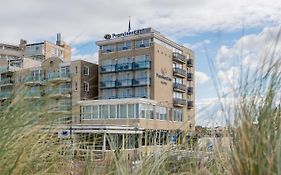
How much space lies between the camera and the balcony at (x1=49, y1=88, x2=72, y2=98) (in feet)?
10.2

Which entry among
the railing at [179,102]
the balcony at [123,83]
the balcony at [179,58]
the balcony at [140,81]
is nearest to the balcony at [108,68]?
the balcony at [123,83]

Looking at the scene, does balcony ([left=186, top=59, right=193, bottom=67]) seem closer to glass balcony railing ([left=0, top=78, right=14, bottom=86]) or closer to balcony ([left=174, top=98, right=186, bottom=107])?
balcony ([left=174, top=98, right=186, bottom=107])

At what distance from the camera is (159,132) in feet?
15.3

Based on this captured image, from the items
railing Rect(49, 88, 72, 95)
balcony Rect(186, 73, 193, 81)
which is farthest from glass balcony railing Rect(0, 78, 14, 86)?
balcony Rect(186, 73, 193, 81)

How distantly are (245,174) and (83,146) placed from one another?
205cm

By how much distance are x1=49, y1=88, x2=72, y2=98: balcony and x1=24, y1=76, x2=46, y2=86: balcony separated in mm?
193

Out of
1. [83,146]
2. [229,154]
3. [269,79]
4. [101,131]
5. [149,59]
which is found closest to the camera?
[229,154]

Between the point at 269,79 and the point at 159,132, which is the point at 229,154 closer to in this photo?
the point at 269,79

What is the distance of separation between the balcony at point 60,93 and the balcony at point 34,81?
0.63 feet

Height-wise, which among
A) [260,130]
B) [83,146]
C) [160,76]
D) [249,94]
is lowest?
[83,146]

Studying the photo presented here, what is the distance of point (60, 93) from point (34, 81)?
1.10 feet

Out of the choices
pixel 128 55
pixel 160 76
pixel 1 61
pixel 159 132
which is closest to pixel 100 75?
pixel 128 55

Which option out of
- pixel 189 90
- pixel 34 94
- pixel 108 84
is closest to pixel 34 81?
pixel 34 94

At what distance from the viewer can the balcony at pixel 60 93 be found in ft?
10.2
